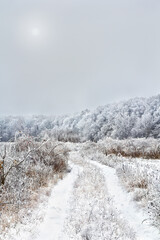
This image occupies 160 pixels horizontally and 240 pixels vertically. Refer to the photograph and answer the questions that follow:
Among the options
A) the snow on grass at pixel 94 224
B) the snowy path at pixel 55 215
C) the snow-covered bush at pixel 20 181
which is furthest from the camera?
the snow-covered bush at pixel 20 181

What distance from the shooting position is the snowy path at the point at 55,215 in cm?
378

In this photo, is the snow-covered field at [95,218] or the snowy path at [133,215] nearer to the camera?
the snow-covered field at [95,218]

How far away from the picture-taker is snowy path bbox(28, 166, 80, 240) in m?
3.78

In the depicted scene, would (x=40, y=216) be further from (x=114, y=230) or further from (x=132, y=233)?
(x=132, y=233)

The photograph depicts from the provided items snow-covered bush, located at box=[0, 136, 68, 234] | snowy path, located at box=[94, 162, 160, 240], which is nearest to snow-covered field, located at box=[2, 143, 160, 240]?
snowy path, located at box=[94, 162, 160, 240]

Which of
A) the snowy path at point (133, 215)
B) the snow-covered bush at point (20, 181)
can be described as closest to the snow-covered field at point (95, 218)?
the snowy path at point (133, 215)

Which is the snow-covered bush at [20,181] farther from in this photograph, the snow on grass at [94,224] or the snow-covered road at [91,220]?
the snow on grass at [94,224]

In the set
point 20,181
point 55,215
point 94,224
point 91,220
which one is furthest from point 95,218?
point 20,181

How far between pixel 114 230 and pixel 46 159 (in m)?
7.09

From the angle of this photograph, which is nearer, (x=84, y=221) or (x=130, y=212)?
(x=84, y=221)

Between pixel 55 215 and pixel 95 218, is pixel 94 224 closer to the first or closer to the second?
pixel 95 218

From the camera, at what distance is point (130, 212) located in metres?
5.20

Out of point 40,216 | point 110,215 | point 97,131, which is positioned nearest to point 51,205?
point 40,216

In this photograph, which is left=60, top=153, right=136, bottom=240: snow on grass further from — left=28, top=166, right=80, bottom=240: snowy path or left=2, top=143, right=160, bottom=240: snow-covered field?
left=28, top=166, right=80, bottom=240: snowy path
